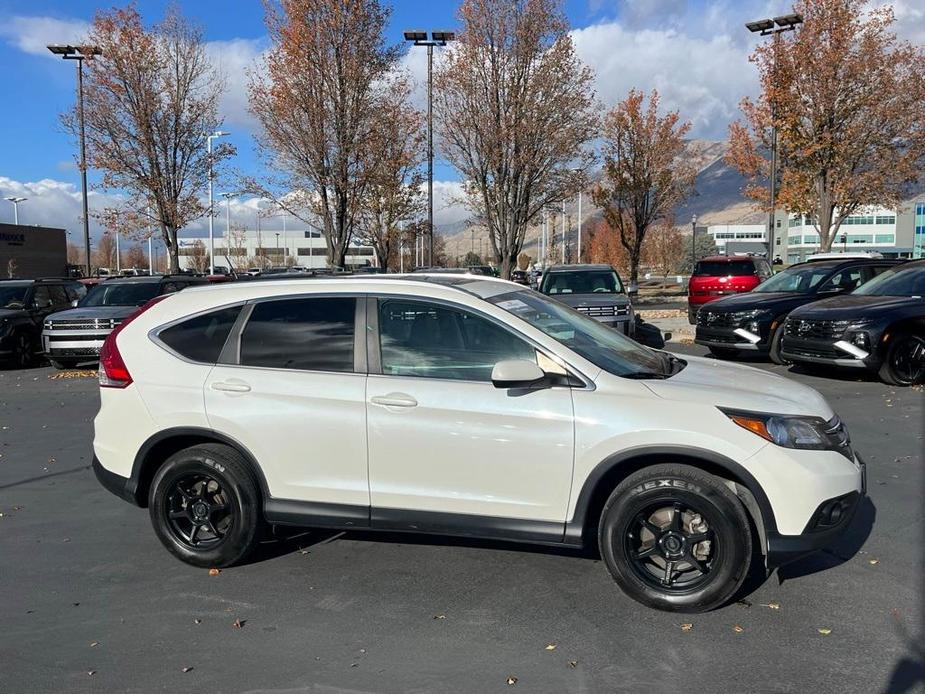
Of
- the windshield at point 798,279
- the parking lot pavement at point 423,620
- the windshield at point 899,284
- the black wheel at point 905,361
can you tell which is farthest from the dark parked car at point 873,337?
the parking lot pavement at point 423,620

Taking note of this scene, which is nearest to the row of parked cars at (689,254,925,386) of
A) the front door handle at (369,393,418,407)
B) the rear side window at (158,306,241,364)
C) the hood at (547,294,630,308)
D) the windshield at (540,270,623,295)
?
the hood at (547,294,630,308)

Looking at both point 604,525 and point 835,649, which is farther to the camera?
point 604,525

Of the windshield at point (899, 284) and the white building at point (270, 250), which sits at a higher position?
the white building at point (270, 250)

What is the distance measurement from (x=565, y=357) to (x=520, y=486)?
727 millimetres

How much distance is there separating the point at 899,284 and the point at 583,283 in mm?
5426

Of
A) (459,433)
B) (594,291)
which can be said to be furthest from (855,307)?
(459,433)

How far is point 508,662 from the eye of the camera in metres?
3.56

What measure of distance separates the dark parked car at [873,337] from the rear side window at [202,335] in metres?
8.61

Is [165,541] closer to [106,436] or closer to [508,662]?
[106,436]

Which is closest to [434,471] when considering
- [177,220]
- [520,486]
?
[520,486]

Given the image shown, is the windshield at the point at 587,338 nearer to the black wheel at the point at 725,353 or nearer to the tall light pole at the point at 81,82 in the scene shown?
the black wheel at the point at 725,353

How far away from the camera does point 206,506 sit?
469 cm

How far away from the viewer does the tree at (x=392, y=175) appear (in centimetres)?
2078

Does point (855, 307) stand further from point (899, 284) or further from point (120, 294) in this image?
point (120, 294)
